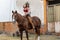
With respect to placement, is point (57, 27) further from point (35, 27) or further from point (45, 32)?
point (35, 27)

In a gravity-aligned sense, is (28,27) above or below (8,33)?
above

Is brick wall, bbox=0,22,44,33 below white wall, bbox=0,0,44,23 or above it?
below

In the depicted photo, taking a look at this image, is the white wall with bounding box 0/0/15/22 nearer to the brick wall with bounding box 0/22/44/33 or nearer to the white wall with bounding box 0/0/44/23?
the white wall with bounding box 0/0/44/23

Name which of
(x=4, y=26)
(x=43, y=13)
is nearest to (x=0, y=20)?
(x=4, y=26)

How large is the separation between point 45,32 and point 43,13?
2.14 m

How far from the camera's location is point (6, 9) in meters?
28.4

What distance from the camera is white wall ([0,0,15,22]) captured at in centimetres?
2781

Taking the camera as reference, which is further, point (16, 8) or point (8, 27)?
point (8, 27)

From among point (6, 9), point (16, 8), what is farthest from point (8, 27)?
point (16, 8)

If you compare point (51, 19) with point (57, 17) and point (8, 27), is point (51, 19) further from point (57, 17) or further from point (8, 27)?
point (8, 27)

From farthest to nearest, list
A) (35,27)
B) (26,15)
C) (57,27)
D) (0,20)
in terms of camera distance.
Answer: (0,20) → (57,27) → (35,27) → (26,15)

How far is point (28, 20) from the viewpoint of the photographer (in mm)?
15320

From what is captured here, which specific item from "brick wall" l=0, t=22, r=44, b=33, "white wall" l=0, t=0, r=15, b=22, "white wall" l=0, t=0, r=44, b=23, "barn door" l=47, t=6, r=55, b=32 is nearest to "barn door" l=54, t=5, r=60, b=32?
"barn door" l=47, t=6, r=55, b=32

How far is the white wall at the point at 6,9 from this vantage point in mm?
27812
